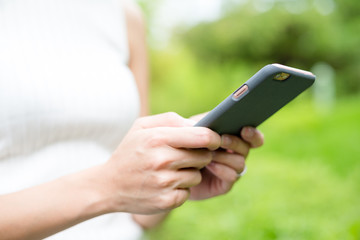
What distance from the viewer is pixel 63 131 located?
0.95 meters

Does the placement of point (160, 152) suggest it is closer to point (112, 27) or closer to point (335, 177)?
point (112, 27)

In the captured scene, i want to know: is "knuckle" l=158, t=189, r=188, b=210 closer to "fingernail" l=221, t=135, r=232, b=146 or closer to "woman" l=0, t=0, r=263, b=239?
"woman" l=0, t=0, r=263, b=239

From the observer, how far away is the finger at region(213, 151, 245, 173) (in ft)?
3.10

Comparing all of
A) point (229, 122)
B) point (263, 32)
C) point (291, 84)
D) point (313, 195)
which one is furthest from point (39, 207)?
point (263, 32)

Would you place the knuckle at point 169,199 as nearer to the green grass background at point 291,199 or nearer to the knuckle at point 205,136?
the knuckle at point 205,136

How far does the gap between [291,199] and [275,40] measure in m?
10.1

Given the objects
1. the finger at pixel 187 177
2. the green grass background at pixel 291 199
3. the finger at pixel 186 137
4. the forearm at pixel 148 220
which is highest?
the finger at pixel 186 137

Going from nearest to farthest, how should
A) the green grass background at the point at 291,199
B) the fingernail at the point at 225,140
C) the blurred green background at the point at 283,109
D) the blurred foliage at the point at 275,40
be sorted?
the fingernail at the point at 225,140
the green grass background at the point at 291,199
the blurred green background at the point at 283,109
the blurred foliage at the point at 275,40

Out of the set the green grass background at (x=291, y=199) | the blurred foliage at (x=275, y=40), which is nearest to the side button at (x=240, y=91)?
the green grass background at (x=291, y=199)

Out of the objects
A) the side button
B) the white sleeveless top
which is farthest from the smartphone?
the white sleeveless top

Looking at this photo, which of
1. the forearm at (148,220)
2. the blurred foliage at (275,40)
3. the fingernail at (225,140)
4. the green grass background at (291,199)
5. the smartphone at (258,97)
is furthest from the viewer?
the blurred foliage at (275,40)

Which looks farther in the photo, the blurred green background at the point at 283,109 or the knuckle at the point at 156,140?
the blurred green background at the point at 283,109

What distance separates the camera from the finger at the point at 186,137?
28.6 inches

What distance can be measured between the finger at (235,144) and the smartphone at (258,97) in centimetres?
2
